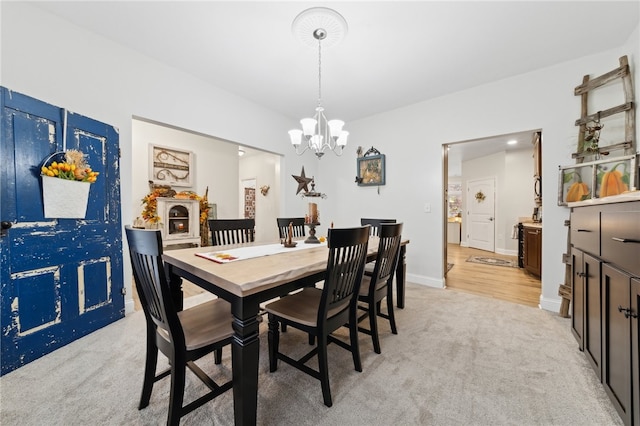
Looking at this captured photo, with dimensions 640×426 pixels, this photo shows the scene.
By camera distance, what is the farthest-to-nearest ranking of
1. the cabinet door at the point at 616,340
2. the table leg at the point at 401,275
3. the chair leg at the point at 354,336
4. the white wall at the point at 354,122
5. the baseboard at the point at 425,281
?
the baseboard at the point at 425,281 → the table leg at the point at 401,275 → the white wall at the point at 354,122 → the chair leg at the point at 354,336 → the cabinet door at the point at 616,340

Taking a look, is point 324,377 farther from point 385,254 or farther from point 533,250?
point 533,250

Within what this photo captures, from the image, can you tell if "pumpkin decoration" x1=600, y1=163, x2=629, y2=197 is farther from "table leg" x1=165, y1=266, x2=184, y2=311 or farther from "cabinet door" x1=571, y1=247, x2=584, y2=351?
"table leg" x1=165, y1=266, x2=184, y2=311

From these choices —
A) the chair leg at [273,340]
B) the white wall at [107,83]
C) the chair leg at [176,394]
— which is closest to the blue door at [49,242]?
the white wall at [107,83]

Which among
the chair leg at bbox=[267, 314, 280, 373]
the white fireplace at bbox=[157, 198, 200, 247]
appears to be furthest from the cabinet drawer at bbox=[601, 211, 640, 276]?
the white fireplace at bbox=[157, 198, 200, 247]

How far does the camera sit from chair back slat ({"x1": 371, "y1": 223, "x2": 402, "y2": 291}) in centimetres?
173

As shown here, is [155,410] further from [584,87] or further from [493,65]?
[584,87]

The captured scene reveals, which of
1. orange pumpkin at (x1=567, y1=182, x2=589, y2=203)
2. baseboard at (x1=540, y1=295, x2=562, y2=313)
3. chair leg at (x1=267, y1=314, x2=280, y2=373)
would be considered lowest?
baseboard at (x1=540, y1=295, x2=562, y2=313)

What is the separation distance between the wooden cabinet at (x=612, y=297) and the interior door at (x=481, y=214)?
518cm

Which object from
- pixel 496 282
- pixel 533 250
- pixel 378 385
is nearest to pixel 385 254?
pixel 378 385

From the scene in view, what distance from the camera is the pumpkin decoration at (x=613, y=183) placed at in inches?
83.4

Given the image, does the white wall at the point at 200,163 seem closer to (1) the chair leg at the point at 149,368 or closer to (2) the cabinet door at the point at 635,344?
(1) the chair leg at the point at 149,368

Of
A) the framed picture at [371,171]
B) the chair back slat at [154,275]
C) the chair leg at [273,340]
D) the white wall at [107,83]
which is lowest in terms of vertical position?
the chair leg at [273,340]

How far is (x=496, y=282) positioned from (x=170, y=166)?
5993mm

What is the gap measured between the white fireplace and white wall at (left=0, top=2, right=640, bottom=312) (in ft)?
1.77
